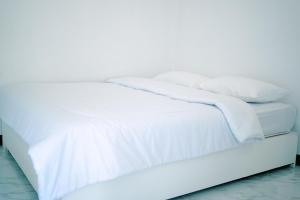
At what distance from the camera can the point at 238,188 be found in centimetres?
237

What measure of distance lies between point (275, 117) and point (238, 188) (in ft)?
2.07

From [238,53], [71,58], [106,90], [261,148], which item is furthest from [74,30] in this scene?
[261,148]

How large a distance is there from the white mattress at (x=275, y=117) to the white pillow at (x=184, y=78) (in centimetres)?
72

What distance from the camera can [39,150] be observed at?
5.31 ft

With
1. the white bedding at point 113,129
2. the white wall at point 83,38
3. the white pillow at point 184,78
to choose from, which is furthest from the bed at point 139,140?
the white wall at point 83,38

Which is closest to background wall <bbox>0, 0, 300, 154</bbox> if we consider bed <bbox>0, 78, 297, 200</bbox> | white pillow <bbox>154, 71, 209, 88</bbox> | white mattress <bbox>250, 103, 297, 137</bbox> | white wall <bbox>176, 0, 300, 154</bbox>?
white wall <bbox>176, 0, 300, 154</bbox>

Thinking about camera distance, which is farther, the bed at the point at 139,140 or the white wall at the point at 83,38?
the white wall at the point at 83,38

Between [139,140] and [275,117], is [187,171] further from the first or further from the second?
[275,117]

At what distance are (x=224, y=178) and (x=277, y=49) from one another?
1317 millimetres

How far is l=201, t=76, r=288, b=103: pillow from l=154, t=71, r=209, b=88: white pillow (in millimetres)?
312

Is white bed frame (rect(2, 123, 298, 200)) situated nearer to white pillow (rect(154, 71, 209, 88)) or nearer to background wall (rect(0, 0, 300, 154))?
background wall (rect(0, 0, 300, 154))

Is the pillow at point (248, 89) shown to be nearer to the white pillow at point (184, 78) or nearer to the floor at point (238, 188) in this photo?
the white pillow at point (184, 78)

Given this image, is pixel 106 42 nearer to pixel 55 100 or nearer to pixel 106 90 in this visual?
pixel 106 90

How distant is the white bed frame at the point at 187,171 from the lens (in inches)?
73.4
